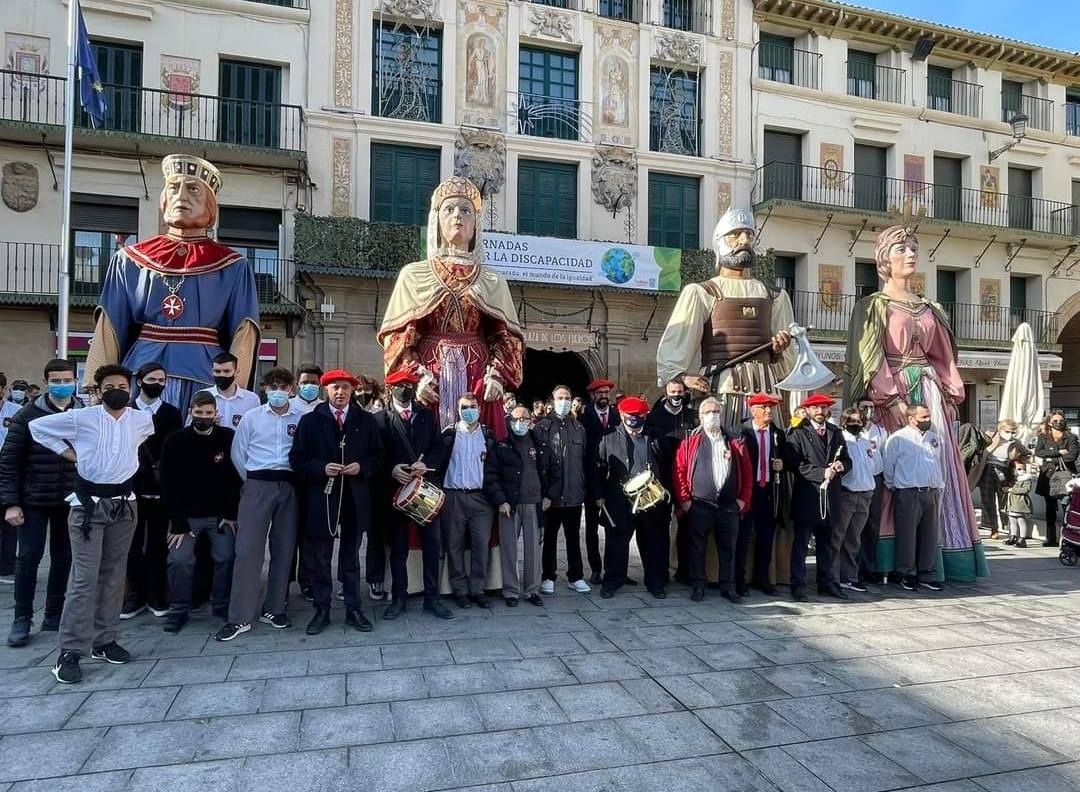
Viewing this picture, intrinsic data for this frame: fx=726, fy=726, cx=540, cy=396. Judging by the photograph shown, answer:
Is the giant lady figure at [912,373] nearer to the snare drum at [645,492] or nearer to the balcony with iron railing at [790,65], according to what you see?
the snare drum at [645,492]

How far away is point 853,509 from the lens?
601 centimetres

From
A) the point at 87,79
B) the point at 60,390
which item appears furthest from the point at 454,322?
the point at 87,79

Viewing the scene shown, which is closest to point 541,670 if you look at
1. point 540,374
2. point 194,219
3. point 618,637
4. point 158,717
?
point 618,637

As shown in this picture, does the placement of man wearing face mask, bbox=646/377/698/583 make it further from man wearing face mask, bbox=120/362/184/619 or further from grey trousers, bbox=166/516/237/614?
man wearing face mask, bbox=120/362/184/619

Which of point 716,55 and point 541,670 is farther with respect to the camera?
point 716,55

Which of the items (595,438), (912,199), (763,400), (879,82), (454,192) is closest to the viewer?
(454,192)

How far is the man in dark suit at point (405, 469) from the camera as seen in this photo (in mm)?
5051

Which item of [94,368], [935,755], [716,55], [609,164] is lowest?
[935,755]

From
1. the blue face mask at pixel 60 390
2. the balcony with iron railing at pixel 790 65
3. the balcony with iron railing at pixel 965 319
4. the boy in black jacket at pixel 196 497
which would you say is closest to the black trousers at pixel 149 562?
the boy in black jacket at pixel 196 497

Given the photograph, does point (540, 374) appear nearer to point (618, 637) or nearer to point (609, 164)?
point (609, 164)

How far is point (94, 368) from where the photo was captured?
5.08 metres

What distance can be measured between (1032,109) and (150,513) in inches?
1004

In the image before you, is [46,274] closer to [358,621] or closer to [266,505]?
[266,505]

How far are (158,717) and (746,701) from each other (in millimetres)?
2775
